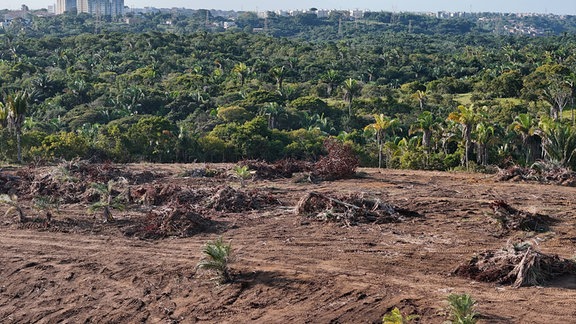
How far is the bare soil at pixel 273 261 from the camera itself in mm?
9750

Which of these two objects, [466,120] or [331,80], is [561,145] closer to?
[466,120]

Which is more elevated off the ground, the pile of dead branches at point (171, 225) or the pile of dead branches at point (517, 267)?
the pile of dead branches at point (517, 267)

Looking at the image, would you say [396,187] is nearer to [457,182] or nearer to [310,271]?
[457,182]

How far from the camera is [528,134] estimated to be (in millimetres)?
25578

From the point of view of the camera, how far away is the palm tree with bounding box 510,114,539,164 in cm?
2530

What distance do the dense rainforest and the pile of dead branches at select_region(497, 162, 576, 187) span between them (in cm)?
214

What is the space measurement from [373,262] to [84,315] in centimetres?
478

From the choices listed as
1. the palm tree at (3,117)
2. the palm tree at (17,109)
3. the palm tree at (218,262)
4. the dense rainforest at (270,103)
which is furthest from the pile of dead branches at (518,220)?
the palm tree at (3,117)

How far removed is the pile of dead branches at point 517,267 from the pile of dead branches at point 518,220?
Result: 226 cm

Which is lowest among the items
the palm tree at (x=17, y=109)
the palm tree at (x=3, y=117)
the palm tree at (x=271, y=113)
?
the palm tree at (x=271, y=113)

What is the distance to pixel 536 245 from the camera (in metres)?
12.1

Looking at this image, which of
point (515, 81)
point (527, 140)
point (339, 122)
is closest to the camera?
point (527, 140)

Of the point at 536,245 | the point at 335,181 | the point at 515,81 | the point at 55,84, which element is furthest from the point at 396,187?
the point at 55,84

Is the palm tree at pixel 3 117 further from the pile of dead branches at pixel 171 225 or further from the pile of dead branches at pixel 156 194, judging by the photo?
the pile of dead branches at pixel 171 225
